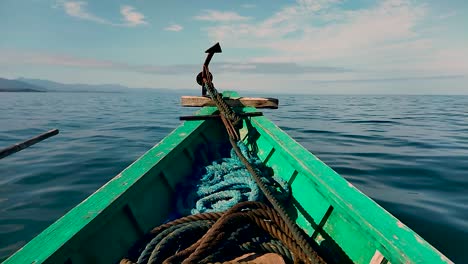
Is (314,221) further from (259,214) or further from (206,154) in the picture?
(206,154)

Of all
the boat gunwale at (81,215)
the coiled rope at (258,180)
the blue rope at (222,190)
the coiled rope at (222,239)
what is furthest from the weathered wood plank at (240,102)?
the coiled rope at (222,239)

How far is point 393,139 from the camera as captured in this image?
860cm

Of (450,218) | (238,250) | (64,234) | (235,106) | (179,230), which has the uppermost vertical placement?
(235,106)

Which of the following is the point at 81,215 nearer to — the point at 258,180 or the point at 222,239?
the point at 222,239

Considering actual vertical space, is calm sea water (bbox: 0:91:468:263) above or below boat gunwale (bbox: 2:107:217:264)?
below

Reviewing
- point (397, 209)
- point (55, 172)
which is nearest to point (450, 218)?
point (397, 209)

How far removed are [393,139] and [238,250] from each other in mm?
8499

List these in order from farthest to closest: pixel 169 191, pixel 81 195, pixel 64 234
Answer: pixel 81 195 < pixel 169 191 < pixel 64 234

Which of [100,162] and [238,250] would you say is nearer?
[238,250]

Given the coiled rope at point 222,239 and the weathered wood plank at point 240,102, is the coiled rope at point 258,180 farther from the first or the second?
the weathered wood plank at point 240,102

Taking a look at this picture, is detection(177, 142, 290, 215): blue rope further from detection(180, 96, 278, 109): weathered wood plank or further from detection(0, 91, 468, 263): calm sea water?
detection(180, 96, 278, 109): weathered wood plank

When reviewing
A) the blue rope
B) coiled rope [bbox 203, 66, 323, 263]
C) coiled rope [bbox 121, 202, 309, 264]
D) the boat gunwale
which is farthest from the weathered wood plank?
coiled rope [bbox 121, 202, 309, 264]

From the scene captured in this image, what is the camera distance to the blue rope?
89.5 inches

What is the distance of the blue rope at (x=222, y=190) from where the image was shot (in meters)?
2.27
